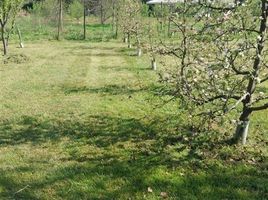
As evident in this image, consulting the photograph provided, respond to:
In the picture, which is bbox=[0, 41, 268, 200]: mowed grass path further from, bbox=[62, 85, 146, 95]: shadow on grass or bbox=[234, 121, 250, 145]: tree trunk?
bbox=[234, 121, 250, 145]: tree trunk

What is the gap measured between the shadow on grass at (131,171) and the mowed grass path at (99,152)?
2 cm

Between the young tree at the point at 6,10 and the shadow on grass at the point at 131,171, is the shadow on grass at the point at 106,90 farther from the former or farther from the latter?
the young tree at the point at 6,10

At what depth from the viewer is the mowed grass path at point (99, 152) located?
22.7 ft

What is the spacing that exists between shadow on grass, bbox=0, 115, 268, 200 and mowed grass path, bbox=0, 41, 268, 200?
2 cm

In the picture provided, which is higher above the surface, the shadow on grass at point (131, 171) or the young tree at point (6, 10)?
the young tree at point (6, 10)

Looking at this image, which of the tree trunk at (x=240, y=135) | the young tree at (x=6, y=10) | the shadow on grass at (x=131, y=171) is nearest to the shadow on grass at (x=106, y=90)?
the shadow on grass at (x=131, y=171)

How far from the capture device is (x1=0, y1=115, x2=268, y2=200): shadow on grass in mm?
6785

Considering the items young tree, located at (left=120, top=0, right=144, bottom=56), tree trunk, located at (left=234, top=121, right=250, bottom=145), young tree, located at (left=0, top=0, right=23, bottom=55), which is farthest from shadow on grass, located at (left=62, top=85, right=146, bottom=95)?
young tree, located at (left=0, top=0, right=23, bottom=55)

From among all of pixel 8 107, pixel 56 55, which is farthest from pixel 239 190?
pixel 56 55

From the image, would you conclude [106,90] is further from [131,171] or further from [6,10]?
[6,10]

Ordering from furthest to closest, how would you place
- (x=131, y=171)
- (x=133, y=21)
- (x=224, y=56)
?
1. (x=133, y=21)
2. (x=131, y=171)
3. (x=224, y=56)

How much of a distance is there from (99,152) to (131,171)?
1429mm

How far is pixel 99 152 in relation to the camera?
8.81 meters

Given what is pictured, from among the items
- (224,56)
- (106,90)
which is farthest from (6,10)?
(224,56)
